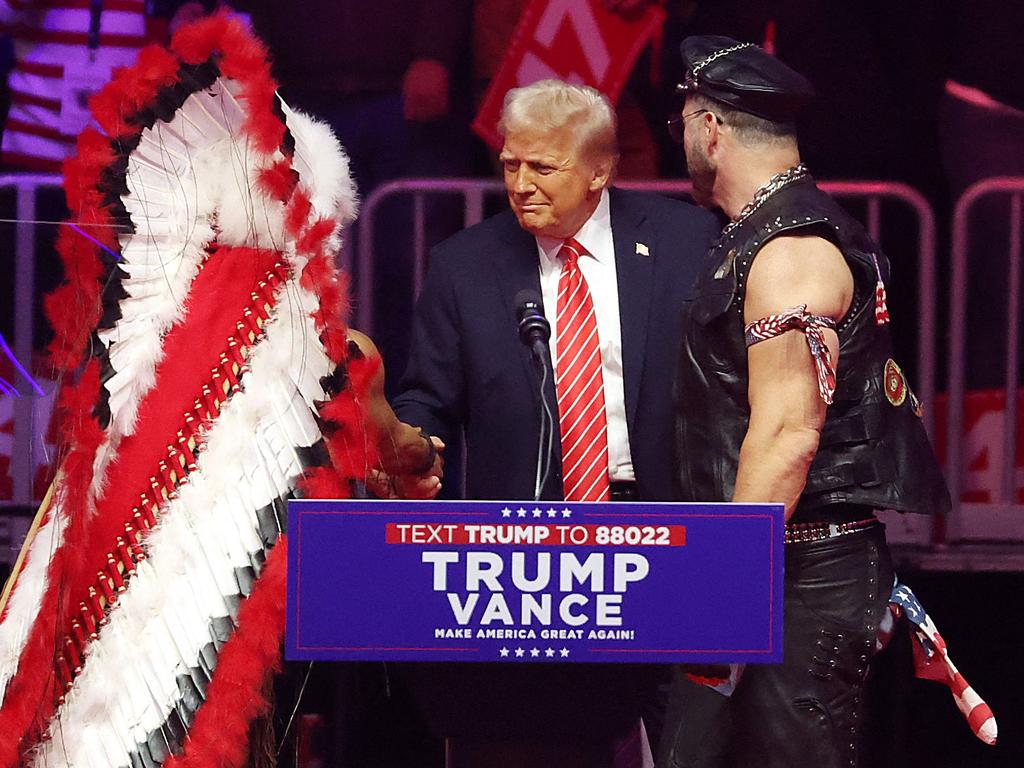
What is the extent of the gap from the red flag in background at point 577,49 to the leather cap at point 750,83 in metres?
1.37

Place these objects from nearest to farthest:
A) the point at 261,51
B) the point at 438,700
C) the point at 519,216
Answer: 1. the point at 261,51
2. the point at 438,700
3. the point at 519,216

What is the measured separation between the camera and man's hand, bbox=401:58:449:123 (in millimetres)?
4027

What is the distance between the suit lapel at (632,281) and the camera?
3.08 meters

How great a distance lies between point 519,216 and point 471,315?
0.71 ft

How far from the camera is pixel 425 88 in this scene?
4023mm

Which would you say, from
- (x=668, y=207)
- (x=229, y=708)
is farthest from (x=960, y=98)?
(x=229, y=708)

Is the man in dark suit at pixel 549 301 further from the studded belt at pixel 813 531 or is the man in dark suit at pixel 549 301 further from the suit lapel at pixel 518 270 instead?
the studded belt at pixel 813 531

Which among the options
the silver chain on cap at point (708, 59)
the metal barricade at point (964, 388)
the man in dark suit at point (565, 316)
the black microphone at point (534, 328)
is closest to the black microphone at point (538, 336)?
the black microphone at point (534, 328)

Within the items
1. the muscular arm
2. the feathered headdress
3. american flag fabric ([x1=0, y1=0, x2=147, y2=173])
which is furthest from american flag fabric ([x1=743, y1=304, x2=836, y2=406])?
american flag fabric ([x1=0, y1=0, x2=147, y2=173])

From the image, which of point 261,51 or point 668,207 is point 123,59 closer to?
point 668,207

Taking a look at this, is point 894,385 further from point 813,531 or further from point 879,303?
point 813,531

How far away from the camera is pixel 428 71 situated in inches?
159

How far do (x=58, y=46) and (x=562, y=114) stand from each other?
1.60 m

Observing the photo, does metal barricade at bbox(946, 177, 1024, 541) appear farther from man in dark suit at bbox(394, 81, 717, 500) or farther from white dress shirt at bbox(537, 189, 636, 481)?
white dress shirt at bbox(537, 189, 636, 481)
